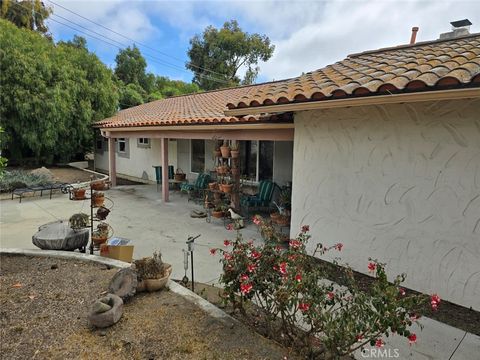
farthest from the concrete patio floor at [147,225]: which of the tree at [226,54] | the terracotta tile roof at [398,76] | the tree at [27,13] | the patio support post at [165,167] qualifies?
the tree at [226,54]

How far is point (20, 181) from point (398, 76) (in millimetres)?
12516

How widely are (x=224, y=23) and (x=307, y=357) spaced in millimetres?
33661

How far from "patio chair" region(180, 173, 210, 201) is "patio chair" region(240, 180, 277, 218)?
2065 mm

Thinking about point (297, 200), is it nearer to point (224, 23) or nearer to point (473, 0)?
point (473, 0)

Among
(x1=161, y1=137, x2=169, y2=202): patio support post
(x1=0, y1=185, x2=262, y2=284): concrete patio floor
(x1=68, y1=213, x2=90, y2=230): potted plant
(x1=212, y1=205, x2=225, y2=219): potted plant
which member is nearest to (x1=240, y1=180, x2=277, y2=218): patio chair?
(x1=212, y1=205, x2=225, y2=219): potted plant

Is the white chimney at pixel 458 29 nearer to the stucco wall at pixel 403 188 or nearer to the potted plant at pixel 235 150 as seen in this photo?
the stucco wall at pixel 403 188

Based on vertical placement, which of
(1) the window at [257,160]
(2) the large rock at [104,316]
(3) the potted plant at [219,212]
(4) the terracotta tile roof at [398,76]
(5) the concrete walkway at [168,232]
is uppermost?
(4) the terracotta tile roof at [398,76]

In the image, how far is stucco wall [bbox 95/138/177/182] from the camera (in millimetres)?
13721

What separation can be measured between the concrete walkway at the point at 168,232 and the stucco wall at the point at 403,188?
0.75 metres

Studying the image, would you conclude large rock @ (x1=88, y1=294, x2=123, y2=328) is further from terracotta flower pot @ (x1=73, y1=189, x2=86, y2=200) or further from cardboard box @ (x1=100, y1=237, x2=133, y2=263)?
terracotta flower pot @ (x1=73, y1=189, x2=86, y2=200)

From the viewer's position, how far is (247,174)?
425 inches

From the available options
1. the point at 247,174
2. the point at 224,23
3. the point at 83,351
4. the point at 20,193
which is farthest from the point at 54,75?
the point at 224,23

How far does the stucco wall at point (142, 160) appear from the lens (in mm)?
13721

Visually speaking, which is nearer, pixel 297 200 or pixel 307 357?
pixel 307 357
